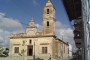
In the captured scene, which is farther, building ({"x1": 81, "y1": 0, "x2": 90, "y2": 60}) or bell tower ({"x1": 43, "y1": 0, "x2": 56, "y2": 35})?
bell tower ({"x1": 43, "y1": 0, "x2": 56, "y2": 35})

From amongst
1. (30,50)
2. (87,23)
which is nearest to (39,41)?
(30,50)

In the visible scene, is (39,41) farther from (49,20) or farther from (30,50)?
(49,20)

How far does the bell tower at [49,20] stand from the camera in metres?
64.3

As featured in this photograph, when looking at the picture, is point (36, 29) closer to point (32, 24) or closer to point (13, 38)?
point (32, 24)

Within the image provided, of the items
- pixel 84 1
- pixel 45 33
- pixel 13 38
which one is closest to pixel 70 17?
pixel 84 1

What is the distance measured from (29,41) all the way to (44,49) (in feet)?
15.2

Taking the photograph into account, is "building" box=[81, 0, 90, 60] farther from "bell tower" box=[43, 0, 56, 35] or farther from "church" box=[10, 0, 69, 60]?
"bell tower" box=[43, 0, 56, 35]

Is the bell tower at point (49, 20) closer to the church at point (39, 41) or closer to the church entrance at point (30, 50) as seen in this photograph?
the church at point (39, 41)

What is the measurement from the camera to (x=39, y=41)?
64812 millimetres

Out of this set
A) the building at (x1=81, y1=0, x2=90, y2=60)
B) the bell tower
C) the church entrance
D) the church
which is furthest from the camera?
the church entrance

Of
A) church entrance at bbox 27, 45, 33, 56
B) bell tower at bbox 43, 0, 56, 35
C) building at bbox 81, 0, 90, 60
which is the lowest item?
church entrance at bbox 27, 45, 33, 56

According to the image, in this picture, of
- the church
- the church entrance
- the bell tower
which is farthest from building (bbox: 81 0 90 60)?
the church entrance

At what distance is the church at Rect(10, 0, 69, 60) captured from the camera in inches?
2517

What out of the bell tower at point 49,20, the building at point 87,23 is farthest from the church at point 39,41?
the building at point 87,23
